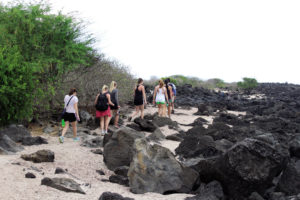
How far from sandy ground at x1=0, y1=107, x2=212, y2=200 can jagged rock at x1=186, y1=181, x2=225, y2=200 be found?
1.04ft

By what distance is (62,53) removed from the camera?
41.9ft

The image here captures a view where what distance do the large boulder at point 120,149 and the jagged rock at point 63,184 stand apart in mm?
1938

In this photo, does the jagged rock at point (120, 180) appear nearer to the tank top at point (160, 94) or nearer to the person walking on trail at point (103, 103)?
the person walking on trail at point (103, 103)

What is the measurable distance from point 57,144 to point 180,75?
4152 cm

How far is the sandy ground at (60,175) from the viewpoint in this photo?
16.1 ft

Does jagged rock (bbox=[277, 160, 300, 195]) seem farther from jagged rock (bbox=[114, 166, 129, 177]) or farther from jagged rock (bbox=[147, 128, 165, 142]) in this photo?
jagged rock (bbox=[147, 128, 165, 142])

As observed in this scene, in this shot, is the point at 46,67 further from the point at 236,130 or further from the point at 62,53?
the point at 236,130

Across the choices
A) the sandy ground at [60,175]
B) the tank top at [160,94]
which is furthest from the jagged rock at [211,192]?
the tank top at [160,94]

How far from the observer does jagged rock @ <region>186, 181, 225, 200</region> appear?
5160mm

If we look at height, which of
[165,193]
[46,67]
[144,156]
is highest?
[46,67]

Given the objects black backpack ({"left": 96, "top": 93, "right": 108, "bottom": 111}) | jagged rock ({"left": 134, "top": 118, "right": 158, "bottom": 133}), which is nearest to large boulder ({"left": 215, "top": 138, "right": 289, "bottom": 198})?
black backpack ({"left": 96, "top": 93, "right": 108, "bottom": 111})

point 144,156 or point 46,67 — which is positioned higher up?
point 46,67

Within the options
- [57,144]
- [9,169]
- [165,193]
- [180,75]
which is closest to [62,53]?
[57,144]

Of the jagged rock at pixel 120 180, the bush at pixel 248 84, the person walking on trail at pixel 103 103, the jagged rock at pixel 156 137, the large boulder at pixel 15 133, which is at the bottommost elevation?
the jagged rock at pixel 120 180
